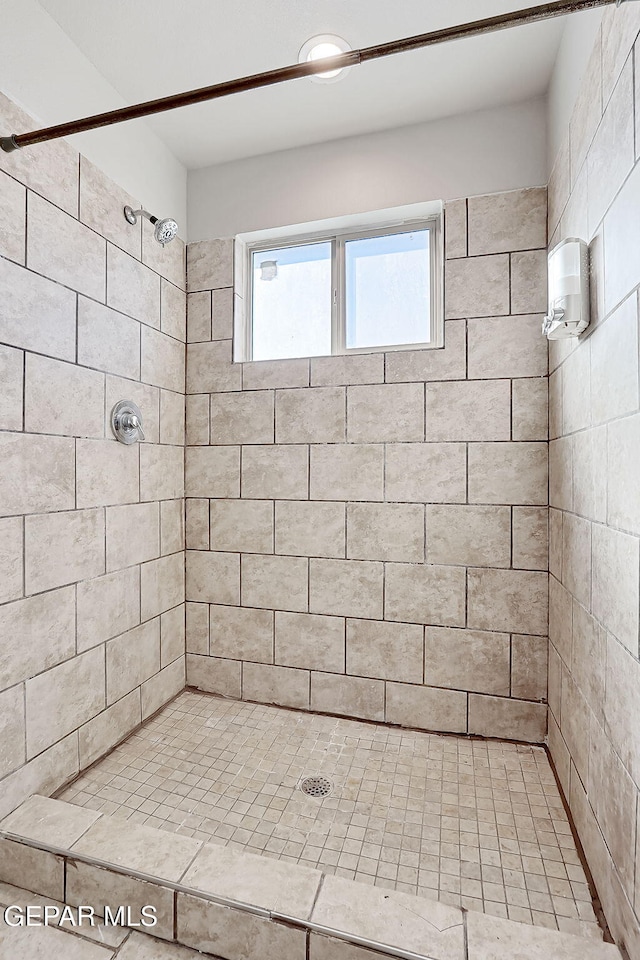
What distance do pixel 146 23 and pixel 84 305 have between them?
93cm

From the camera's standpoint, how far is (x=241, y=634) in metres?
2.27

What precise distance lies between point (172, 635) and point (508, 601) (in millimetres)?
1499

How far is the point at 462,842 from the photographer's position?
141 centimetres

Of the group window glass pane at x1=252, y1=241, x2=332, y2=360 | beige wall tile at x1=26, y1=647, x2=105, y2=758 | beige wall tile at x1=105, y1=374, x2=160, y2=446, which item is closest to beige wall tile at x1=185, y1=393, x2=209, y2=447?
beige wall tile at x1=105, y1=374, x2=160, y2=446

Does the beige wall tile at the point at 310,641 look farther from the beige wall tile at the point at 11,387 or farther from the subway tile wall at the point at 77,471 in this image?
the beige wall tile at the point at 11,387

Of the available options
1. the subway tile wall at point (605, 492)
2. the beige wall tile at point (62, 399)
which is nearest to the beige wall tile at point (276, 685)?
the subway tile wall at point (605, 492)

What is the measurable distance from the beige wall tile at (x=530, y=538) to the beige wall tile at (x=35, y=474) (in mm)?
1667

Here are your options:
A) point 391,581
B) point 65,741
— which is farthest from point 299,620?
point 65,741

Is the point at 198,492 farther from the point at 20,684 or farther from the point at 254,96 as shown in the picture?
the point at 254,96

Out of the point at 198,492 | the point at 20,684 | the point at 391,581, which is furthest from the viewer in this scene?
the point at 198,492

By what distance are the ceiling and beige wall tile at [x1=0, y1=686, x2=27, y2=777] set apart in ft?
7.07

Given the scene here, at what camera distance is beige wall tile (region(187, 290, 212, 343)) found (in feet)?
7.57

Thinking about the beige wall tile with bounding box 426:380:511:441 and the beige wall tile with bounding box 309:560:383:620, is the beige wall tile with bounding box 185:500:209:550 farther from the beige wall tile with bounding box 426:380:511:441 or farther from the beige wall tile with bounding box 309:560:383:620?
the beige wall tile with bounding box 426:380:511:441

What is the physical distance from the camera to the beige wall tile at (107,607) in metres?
1.72
